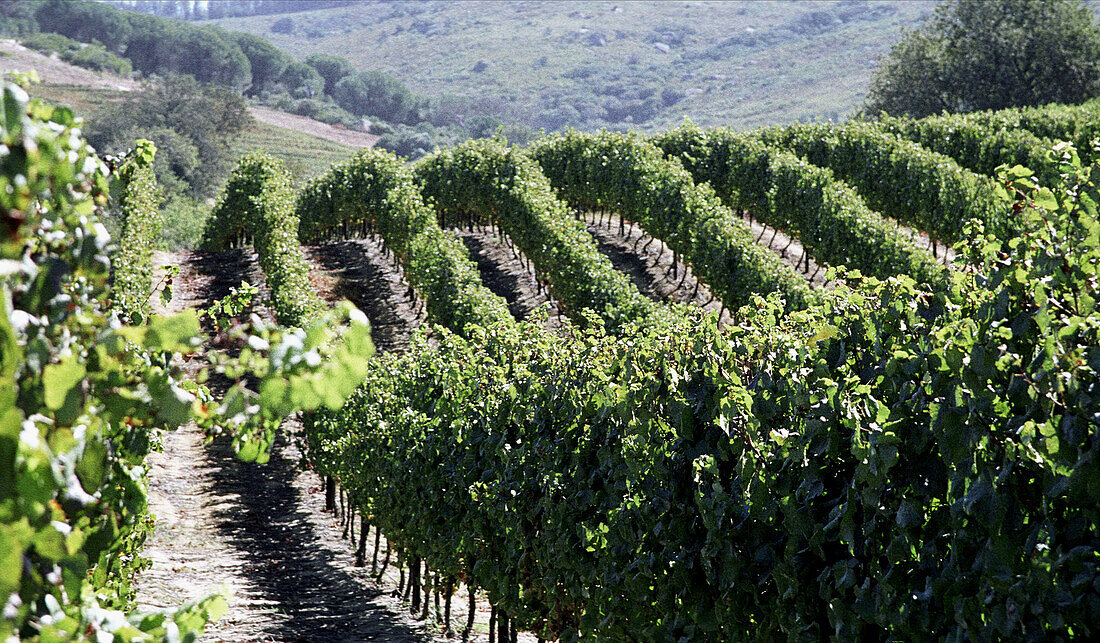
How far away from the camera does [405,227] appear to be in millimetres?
22234

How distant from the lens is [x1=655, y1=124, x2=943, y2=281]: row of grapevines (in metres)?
17.0

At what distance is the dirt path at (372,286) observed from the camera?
20.6 meters

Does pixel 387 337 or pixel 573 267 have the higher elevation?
pixel 573 267

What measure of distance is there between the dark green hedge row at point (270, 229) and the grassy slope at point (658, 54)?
323 feet

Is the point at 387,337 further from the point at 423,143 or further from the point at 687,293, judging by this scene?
the point at 423,143

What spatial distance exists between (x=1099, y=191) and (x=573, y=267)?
15.0 meters

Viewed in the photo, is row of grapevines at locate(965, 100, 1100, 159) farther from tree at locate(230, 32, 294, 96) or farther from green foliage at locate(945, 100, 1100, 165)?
tree at locate(230, 32, 294, 96)

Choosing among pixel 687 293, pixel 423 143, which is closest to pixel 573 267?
pixel 687 293

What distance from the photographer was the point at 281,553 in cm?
1098

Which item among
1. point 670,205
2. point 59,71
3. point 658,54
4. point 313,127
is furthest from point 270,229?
point 658,54

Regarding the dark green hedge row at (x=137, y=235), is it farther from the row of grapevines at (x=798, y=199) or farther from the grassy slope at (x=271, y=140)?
the grassy slope at (x=271, y=140)

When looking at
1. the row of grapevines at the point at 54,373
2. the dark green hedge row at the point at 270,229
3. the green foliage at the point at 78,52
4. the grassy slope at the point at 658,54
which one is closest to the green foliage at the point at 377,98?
the grassy slope at the point at 658,54

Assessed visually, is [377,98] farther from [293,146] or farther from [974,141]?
[974,141]

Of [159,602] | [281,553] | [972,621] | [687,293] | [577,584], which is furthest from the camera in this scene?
[687,293]
